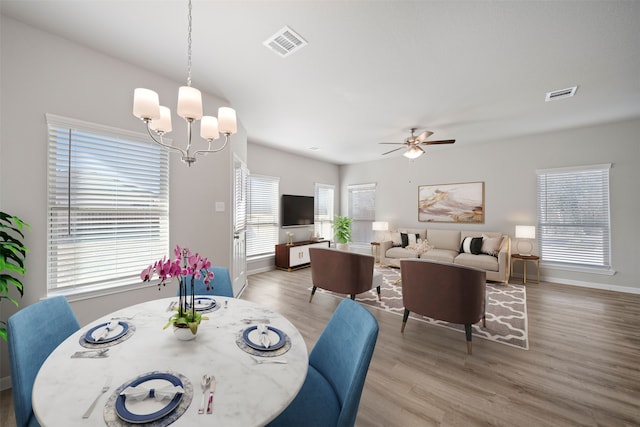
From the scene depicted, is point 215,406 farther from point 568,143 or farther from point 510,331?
point 568,143

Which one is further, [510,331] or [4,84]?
[510,331]

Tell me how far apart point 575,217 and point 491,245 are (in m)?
1.44

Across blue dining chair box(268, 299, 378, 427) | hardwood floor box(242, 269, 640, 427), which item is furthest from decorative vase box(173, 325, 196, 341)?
hardwood floor box(242, 269, 640, 427)

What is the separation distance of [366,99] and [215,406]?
340 cm

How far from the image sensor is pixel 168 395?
2.70ft

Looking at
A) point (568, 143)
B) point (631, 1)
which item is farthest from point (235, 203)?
point (568, 143)

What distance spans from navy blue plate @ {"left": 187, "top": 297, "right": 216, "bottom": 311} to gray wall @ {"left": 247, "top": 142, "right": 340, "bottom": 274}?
363 centimetres

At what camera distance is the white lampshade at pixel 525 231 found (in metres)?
4.59

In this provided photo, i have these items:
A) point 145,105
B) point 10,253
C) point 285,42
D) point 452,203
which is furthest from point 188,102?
point 452,203

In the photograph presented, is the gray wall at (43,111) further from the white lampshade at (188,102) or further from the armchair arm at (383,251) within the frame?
the armchair arm at (383,251)

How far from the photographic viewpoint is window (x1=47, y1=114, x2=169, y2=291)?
2.14m

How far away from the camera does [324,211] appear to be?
24.2ft

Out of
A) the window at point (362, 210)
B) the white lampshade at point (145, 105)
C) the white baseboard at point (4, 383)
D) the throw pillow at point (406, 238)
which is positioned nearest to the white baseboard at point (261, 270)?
the window at point (362, 210)

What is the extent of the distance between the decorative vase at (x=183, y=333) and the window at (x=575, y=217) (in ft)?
20.0
